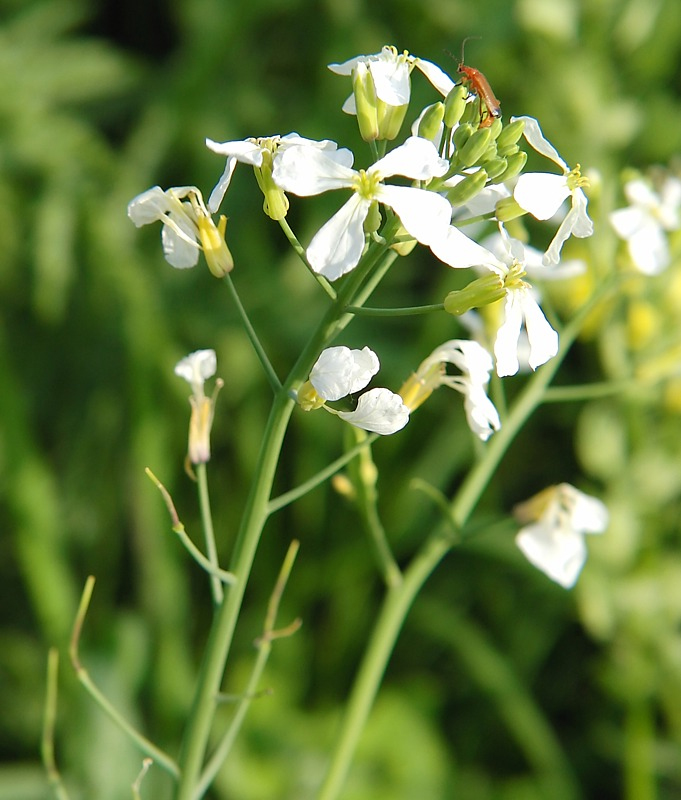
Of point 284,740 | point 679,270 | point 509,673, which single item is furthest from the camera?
point 509,673

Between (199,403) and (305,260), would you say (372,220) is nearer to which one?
(305,260)

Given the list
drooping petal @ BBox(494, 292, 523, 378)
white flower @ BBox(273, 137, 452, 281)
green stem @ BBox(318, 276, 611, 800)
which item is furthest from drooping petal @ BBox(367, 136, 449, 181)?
green stem @ BBox(318, 276, 611, 800)

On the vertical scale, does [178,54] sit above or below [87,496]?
above

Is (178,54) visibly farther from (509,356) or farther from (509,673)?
(509,356)

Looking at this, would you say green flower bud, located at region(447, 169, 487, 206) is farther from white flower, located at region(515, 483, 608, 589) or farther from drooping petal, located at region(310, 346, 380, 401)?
white flower, located at region(515, 483, 608, 589)

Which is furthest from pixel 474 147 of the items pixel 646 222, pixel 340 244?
pixel 646 222

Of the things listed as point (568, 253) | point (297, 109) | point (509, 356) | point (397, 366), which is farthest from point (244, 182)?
point (509, 356)

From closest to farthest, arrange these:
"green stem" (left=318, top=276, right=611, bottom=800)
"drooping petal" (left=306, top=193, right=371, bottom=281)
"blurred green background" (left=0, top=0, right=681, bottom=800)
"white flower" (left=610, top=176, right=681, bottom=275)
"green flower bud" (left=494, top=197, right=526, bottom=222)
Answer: "drooping petal" (left=306, top=193, right=371, bottom=281) → "green flower bud" (left=494, top=197, right=526, bottom=222) → "green stem" (left=318, top=276, right=611, bottom=800) → "white flower" (left=610, top=176, right=681, bottom=275) → "blurred green background" (left=0, top=0, right=681, bottom=800)
